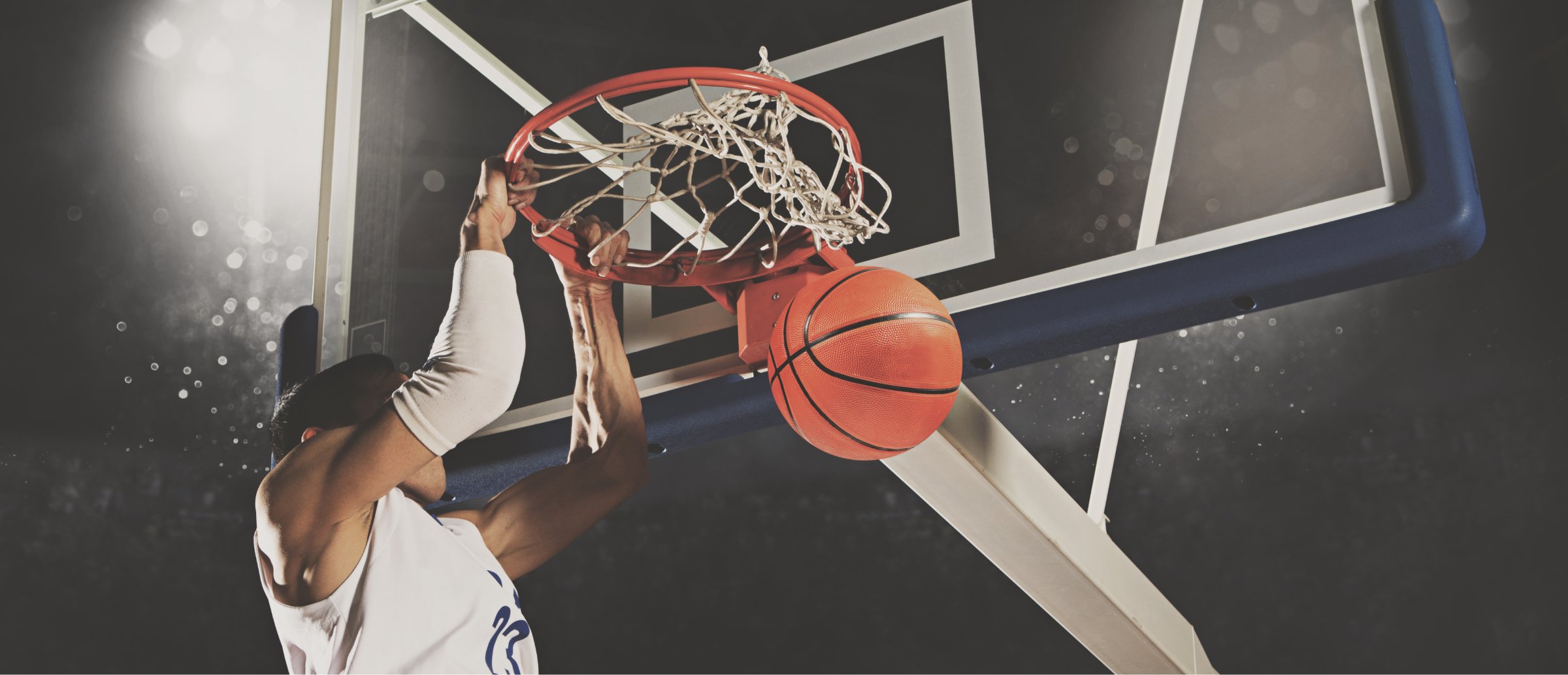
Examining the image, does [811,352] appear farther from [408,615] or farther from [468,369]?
[408,615]

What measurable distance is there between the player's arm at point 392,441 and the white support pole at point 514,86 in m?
0.62

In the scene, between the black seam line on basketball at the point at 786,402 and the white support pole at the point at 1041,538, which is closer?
the black seam line on basketball at the point at 786,402

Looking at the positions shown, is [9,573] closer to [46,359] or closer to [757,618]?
[46,359]

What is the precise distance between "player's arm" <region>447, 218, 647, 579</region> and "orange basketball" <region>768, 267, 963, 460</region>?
41 centimetres

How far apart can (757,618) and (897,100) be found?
4.37 meters

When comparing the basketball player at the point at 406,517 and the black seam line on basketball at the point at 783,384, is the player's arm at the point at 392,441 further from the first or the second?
the black seam line on basketball at the point at 783,384

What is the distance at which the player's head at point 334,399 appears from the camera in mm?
1648

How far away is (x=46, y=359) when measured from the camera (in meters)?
5.93

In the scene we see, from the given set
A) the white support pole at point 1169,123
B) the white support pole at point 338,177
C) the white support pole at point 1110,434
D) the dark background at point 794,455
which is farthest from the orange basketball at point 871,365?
the dark background at point 794,455

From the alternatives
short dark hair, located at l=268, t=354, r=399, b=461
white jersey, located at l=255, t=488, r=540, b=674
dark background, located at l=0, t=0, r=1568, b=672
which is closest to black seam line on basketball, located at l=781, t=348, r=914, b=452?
white jersey, located at l=255, t=488, r=540, b=674

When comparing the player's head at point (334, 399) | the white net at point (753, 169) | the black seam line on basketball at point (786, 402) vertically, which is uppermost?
the white net at point (753, 169)

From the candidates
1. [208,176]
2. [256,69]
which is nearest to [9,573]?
[208,176]

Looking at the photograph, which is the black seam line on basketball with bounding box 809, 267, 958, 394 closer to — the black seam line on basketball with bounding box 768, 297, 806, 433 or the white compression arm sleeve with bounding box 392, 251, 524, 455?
the black seam line on basketball with bounding box 768, 297, 806, 433

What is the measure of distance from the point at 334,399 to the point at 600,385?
50 cm
